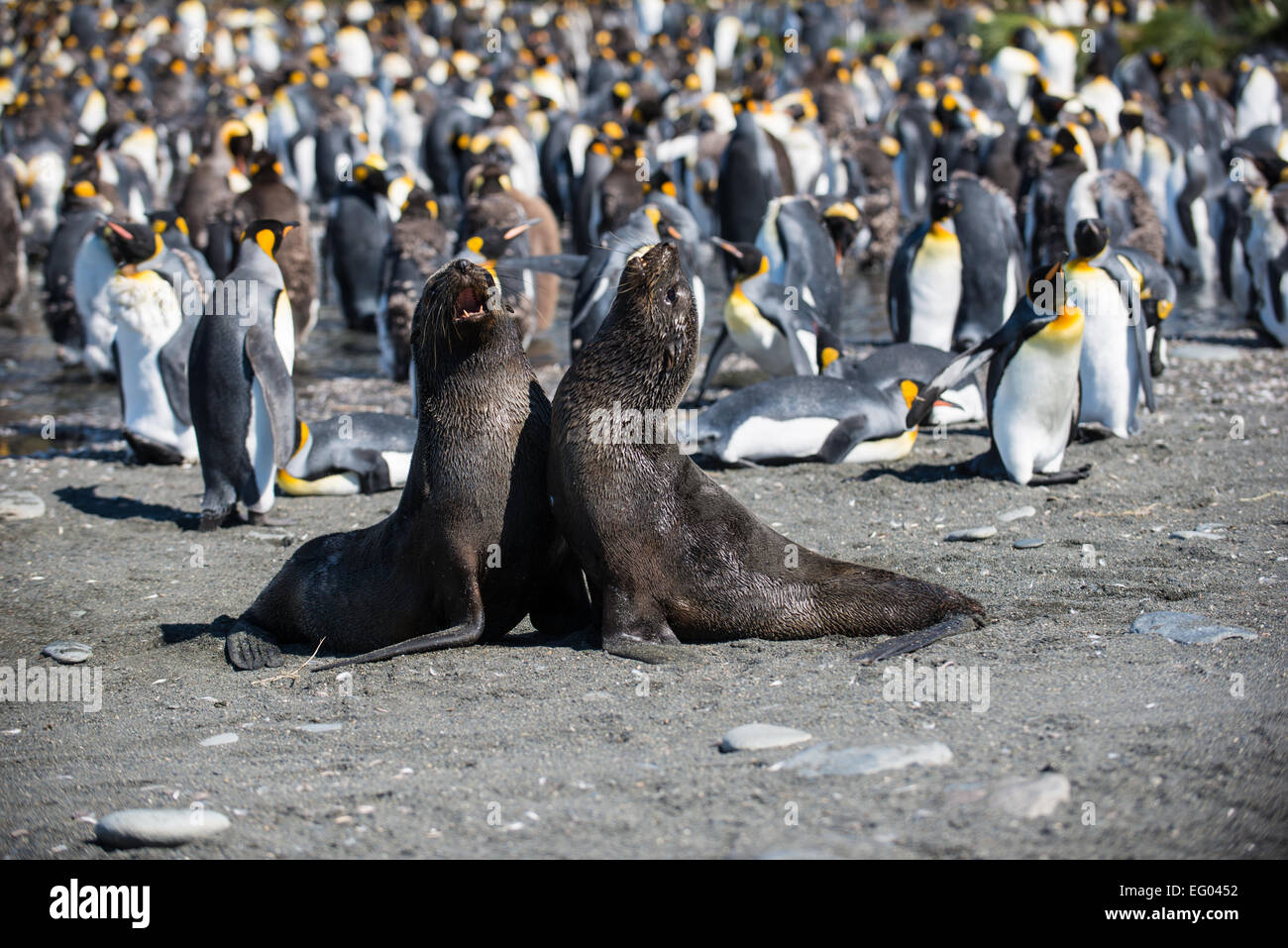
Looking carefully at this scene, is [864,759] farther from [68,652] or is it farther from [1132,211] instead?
[1132,211]

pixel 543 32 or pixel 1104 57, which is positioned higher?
pixel 543 32

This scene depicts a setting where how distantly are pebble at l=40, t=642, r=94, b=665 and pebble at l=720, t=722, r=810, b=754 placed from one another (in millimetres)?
2546

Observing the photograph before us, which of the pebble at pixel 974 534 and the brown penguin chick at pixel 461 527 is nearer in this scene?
the brown penguin chick at pixel 461 527

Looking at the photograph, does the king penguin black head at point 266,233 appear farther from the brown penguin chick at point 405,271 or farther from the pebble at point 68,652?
the pebble at point 68,652

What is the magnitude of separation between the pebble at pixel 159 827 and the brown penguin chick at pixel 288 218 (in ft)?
25.1

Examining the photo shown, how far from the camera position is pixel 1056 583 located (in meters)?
4.89

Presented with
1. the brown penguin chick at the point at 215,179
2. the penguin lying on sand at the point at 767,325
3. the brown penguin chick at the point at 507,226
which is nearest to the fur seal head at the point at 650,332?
the penguin lying on sand at the point at 767,325

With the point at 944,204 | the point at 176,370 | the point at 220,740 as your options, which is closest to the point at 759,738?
the point at 220,740

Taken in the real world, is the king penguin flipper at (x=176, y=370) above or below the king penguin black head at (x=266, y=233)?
below

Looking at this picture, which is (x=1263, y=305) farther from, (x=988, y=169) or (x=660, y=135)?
(x=660, y=135)

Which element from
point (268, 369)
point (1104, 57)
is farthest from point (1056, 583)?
point (1104, 57)

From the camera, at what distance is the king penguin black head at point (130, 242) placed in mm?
7941

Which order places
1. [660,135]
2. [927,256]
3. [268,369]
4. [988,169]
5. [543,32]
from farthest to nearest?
[543,32], [660,135], [988,169], [927,256], [268,369]
